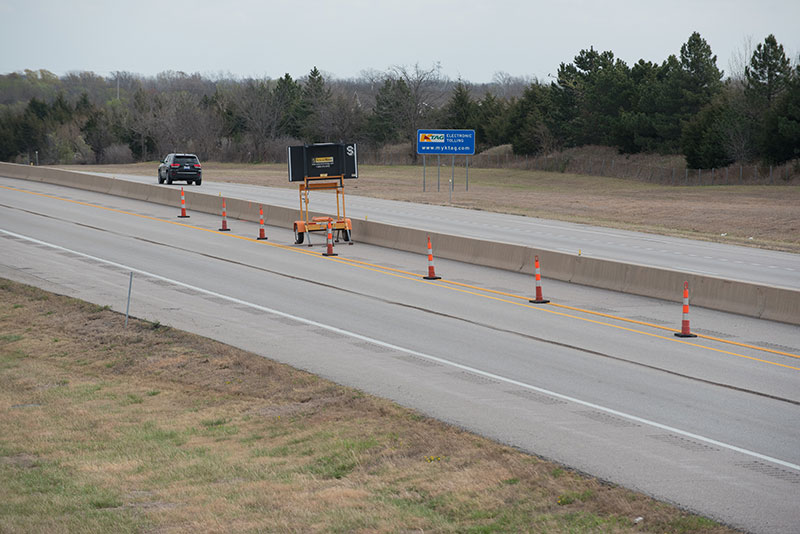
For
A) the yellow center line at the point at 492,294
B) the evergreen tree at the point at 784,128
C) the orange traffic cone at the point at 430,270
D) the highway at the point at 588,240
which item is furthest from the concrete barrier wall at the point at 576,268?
the evergreen tree at the point at 784,128

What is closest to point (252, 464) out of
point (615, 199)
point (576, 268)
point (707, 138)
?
point (576, 268)

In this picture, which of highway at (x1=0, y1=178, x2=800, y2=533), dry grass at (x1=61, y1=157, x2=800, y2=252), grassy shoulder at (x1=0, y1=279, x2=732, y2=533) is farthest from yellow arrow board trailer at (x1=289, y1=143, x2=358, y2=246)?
grassy shoulder at (x1=0, y1=279, x2=732, y2=533)

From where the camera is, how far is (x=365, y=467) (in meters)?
9.55

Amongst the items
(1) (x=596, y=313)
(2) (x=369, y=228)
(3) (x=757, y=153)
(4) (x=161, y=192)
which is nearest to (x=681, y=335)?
(1) (x=596, y=313)

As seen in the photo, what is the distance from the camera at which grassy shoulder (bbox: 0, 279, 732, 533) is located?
26.1ft

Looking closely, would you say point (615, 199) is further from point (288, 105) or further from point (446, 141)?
point (288, 105)

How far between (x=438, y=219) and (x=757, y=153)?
39360 millimetres

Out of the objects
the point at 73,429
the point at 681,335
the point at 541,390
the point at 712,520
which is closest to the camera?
the point at 712,520

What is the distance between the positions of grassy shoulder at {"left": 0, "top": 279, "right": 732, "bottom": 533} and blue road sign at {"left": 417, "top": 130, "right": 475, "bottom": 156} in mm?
43039

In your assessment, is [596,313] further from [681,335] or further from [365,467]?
[365,467]

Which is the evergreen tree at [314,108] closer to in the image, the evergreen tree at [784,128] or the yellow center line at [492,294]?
the evergreen tree at [784,128]

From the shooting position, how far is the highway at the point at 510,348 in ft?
32.1

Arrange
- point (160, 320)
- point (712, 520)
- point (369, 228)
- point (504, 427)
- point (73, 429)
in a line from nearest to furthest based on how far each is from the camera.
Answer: point (712, 520) → point (504, 427) → point (73, 429) → point (160, 320) → point (369, 228)

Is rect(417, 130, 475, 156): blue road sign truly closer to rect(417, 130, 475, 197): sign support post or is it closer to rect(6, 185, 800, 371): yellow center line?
rect(417, 130, 475, 197): sign support post
